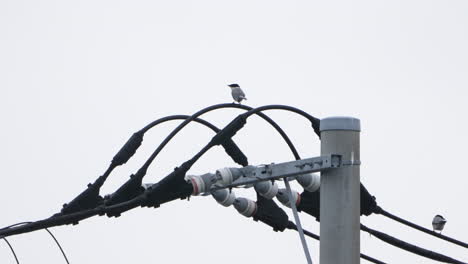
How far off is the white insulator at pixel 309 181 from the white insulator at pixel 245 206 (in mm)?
1458

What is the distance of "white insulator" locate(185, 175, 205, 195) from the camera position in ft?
33.9

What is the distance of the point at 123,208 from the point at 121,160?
1.95 m

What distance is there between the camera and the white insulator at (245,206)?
12.7m

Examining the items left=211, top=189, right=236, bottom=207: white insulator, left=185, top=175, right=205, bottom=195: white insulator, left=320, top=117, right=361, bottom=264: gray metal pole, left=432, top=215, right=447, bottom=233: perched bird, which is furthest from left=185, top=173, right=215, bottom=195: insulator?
left=432, top=215, right=447, bottom=233: perched bird

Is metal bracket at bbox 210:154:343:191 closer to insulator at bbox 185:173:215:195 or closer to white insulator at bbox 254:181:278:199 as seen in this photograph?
insulator at bbox 185:173:215:195

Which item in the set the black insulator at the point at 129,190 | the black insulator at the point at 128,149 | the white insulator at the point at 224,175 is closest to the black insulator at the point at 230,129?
the white insulator at the point at 224,175

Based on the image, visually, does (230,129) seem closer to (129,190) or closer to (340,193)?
(129,190)

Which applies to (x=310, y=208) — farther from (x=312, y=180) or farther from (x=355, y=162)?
(x=355, y=162)

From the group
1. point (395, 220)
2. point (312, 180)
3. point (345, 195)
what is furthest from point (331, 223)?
point (395, 220)

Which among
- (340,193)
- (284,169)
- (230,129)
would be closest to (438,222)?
(230,129)

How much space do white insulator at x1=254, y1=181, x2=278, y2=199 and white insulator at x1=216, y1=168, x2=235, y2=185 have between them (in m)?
0.90

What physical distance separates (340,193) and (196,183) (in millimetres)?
1704

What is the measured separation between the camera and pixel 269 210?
1300 centimetres

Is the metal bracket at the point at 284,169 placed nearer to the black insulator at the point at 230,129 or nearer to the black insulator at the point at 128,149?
the black insulator at the point at 230,129
